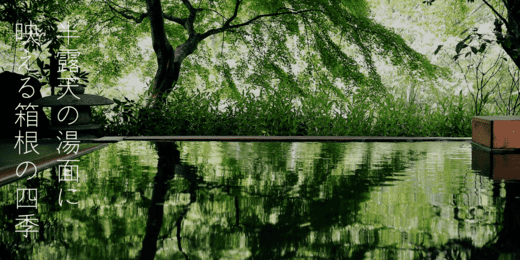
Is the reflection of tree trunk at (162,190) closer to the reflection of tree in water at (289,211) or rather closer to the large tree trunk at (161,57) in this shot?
the reflection of tree in water at (289,211)

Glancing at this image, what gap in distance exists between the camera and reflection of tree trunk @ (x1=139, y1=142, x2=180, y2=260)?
3799 mm

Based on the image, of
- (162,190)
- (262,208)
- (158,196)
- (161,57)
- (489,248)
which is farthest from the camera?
(161,57)

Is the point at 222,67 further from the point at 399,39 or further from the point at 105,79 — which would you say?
the point at 399,39

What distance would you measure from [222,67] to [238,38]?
1.35m

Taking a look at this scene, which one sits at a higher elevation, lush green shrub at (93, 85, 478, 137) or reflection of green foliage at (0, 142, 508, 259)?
lush green shrub at (93, 85, 478, 137)

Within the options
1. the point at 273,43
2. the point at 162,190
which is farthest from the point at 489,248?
the point at 273,43

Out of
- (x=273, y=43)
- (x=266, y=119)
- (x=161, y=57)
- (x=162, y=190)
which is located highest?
(x=273, y=43)

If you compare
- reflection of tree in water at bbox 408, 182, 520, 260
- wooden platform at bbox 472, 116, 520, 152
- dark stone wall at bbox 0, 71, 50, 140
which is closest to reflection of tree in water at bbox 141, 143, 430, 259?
reflection of tree in water at bbox 408, 182, 520, 260

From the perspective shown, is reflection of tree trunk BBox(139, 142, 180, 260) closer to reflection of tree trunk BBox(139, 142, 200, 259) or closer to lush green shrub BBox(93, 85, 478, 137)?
reflection of tree trunk BBox(139, 142, 200, 259)

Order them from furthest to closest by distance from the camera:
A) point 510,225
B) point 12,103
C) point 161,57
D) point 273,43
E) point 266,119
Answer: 1. point 273,43
2. point 161,57
3. point 266,119
4. point 12,103
5. point 510,225

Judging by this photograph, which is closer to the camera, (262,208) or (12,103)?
(262,208)

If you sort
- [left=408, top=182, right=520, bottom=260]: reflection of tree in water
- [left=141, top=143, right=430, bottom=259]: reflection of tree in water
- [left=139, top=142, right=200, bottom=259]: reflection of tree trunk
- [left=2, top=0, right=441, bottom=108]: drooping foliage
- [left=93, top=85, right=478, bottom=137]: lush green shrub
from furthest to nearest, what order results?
1. [left=2, top=0, right=441, bottom=108]: drooping foliage
2. [left=93, top=85, right=478, bottom=137]: lush green shrub
3. [left=139, top=142, right=200, bottom=259]: reflection of tree trunk
4. [left=141, top=143, right=430, bottom=259]: reflection of tree in water
5. [left=408, top=182, right=520, bottom=260]: reflection of tree in water

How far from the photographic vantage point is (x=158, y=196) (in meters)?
5.82

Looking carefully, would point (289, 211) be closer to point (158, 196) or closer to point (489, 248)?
point (158, 196)
